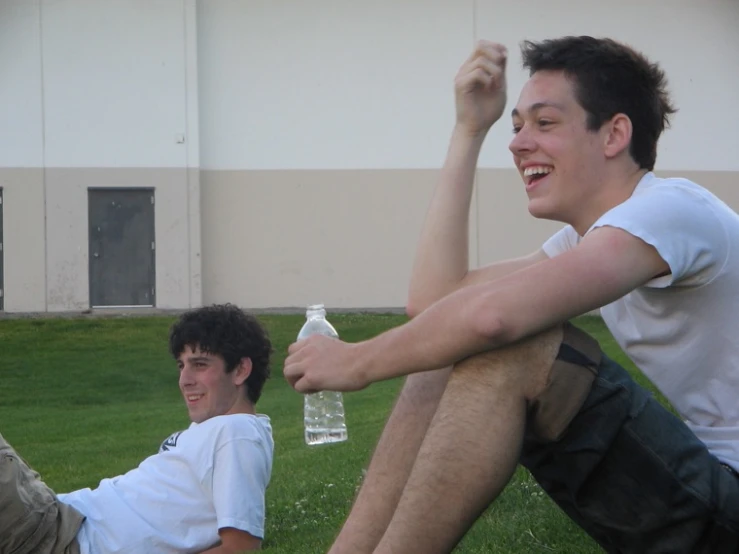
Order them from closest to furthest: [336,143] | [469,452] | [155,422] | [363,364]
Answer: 1. [469,452]
2. [363,364]
3. [155,422]
4. [336,143]

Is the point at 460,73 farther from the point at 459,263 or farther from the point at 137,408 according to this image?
the point at 137,408

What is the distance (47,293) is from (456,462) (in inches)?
861

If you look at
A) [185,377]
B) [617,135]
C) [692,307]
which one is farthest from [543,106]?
[185,377]

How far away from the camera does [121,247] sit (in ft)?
76.8

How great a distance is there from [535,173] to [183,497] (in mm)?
1904

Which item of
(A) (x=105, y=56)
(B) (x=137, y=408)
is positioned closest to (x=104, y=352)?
(B) (x=137, y=408)

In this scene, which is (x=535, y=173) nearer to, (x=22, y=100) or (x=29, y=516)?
(x=29, y=516)

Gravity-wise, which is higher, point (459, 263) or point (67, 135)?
point (67, 135)

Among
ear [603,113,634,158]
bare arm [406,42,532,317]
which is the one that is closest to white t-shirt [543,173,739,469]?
ear [603,113,634,158]

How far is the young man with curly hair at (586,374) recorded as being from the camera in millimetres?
2504

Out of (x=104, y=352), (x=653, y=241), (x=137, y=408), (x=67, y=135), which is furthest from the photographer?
(x=67, y=135)

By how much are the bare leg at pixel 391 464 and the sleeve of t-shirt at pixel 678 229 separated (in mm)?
579

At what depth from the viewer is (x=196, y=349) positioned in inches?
177

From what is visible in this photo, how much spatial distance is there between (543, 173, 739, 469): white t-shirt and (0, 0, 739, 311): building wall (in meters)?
21.0
